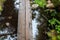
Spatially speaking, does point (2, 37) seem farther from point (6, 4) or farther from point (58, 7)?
point (58, 7)

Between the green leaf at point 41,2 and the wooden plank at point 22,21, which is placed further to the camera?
the green leaf at point 41,2

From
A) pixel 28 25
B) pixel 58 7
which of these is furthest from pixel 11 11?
pixel 58 7

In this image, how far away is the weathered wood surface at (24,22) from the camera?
74.8 inches

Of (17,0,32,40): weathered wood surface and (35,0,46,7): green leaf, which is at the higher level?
(35,0,46,7): green leaf

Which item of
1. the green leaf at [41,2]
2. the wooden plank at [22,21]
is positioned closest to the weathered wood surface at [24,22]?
the wooden plank at [22,21]

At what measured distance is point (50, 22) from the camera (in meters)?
2.40

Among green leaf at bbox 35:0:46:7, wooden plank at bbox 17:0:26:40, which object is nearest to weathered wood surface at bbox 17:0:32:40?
wooden plank at bbox 17:0:26:40

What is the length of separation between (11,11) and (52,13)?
65 cm

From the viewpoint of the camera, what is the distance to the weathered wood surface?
1900 mm

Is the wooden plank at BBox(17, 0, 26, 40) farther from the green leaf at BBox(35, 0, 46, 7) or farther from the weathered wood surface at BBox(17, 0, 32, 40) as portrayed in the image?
the green leaf at BBox(35, 0, 46, 7)

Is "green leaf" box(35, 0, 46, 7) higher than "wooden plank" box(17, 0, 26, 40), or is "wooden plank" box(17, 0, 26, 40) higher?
"green leaf" box(35, 0, 46, 7)

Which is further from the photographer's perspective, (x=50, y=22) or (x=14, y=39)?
(x=50, y=22)

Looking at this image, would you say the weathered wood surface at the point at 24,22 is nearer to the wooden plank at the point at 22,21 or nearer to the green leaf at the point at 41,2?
the wooden plank at the point at 22,21

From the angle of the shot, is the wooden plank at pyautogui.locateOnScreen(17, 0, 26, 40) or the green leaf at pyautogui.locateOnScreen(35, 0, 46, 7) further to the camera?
the green leaf at pyautogui.locateOnScreen(35, 0, 46, 7)
